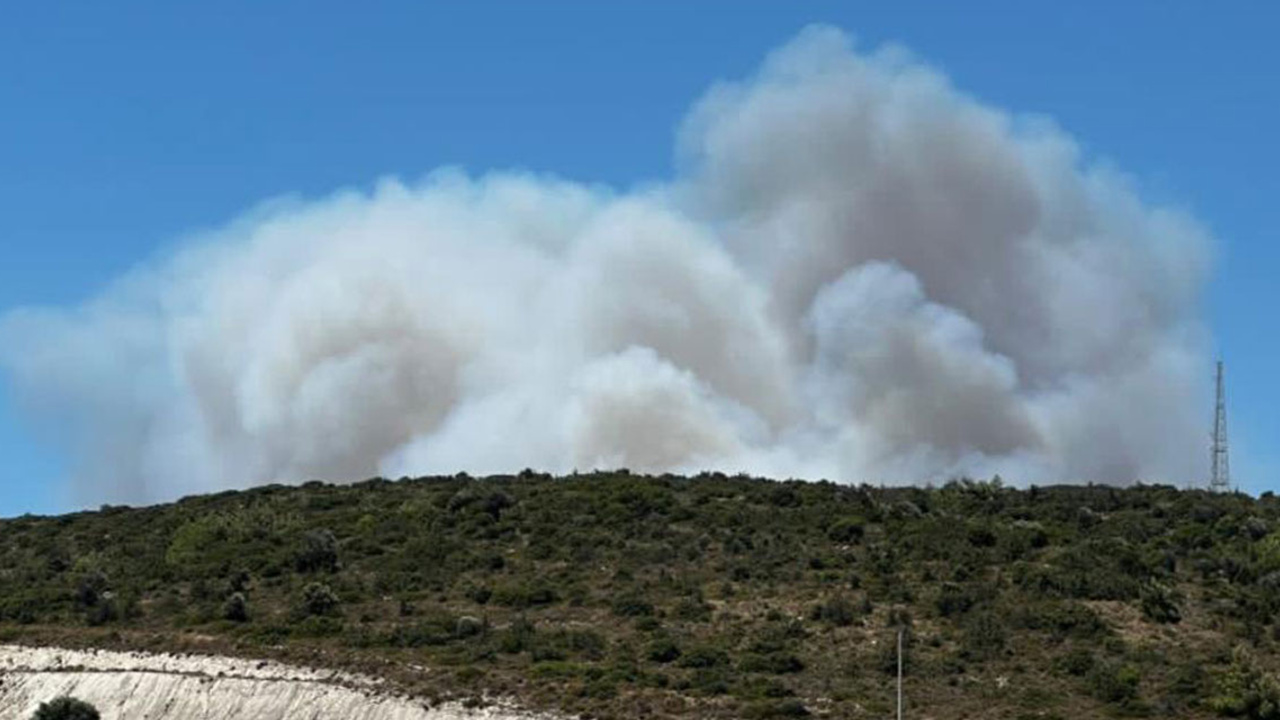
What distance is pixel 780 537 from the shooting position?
4368 inches

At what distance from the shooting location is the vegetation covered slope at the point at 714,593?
85.1 m

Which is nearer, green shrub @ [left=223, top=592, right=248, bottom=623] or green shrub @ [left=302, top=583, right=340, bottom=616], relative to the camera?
green shrub @ [left=223, top=592, right=248, bottom=623]

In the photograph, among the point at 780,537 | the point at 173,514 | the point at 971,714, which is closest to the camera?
the point at 971,714

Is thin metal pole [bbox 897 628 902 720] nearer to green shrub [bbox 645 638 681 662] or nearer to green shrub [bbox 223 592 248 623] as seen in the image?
green shrub [bbox 645 638 681 662]

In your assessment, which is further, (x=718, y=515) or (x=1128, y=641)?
(x=718, y=515)

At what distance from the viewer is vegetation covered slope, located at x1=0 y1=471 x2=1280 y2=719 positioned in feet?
279

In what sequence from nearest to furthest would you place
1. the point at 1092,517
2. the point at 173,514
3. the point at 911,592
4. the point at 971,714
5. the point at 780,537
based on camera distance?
1. the point at 971,714
2. the point at 911,592
3. the point at 780,537
4. the point at 1092,517
5. the point at 173,514

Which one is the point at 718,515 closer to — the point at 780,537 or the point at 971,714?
the point at 780,537

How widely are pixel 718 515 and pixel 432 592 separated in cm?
2079

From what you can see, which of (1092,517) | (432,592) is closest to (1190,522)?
(1092,517)

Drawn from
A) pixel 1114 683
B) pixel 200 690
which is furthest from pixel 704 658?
pixel 200 690

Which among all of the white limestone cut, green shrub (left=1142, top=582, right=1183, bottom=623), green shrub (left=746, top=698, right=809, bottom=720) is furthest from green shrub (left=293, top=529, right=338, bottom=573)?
green shrub (left=1142, top=582, right=1183, bottom=623)

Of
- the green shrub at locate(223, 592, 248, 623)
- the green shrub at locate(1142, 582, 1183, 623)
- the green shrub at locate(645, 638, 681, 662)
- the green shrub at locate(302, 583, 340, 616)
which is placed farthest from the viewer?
the green shrub at locate(302, 583, 340, 616)

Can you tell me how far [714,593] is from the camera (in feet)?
327
